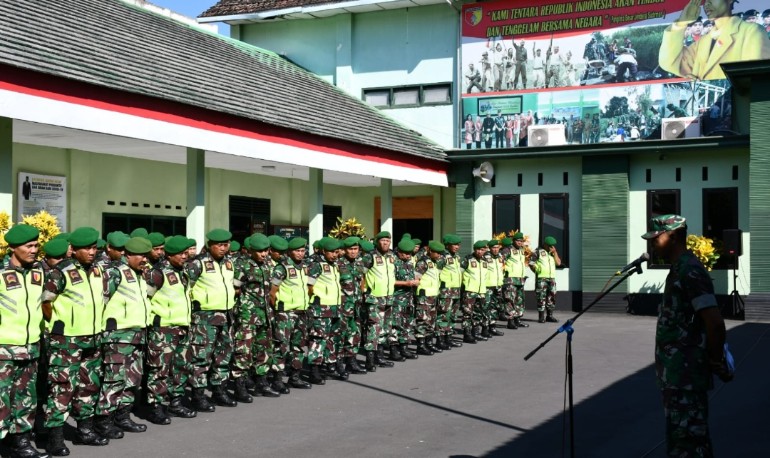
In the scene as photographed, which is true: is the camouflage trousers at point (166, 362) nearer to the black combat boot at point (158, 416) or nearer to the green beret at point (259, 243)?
the black combat boot at point (158, 416)

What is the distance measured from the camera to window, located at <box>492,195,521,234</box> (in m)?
23.0

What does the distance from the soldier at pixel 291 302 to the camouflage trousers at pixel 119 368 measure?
2427 millimetres

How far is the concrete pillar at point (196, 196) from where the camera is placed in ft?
49.3

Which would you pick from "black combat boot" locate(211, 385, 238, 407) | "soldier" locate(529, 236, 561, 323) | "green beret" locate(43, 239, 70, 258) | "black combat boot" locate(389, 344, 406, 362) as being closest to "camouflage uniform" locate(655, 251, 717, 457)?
"black combat boot" locate(211, 385, 238, 407)

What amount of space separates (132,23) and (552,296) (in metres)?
11.1

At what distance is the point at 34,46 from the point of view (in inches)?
468

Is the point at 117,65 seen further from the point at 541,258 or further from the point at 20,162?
the point at 541,258

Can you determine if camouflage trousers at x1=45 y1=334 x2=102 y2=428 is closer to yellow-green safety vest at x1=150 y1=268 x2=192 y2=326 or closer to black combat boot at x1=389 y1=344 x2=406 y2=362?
yellow-green safety vest at x1=150 y1=268 x2=192 y2=326

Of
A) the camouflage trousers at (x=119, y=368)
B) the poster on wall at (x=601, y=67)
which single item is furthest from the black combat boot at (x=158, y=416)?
the poster on wall at (x=601, y=67)

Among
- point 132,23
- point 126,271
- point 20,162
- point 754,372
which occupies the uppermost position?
point 132,23

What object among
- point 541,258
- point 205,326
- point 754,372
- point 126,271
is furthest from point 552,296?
point 126,271

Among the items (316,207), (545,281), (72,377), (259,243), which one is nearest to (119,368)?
(72,377)

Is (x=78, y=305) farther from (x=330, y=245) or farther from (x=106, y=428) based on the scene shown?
(x=330, y=245)

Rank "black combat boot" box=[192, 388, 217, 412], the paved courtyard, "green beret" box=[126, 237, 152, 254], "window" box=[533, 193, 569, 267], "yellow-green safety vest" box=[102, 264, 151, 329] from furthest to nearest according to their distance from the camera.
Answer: "window" box=[533, 193, 569, 267] < "black combat boot" box=[192, 388, 217, 412] < "green beret" box=[126, 237, 152, 254] < "yellow-green safety vest" box=[102, 264, 151, 329] < the paved courtyard
